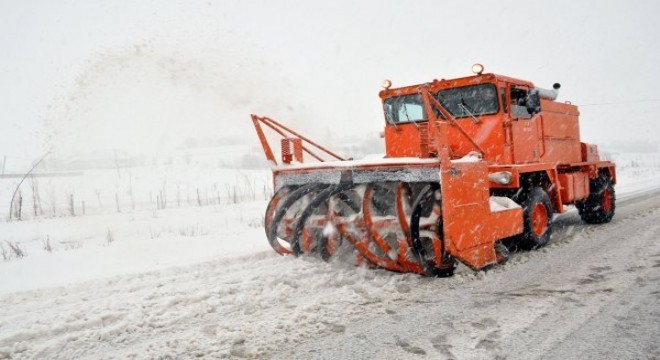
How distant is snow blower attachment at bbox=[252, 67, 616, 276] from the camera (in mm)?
4816

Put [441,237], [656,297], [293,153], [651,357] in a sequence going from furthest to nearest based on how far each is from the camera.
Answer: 1. [293,153]
2. [441,237]
3. [656,297]
4. [651,357]

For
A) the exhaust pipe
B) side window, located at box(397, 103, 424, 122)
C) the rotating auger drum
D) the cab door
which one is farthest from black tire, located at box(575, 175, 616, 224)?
the rotating auger drum

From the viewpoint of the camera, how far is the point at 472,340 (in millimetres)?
3271

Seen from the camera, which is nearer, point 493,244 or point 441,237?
point 441,237

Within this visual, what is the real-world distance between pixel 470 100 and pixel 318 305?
3.88m

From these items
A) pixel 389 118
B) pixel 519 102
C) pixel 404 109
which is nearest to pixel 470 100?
pixel 519 102

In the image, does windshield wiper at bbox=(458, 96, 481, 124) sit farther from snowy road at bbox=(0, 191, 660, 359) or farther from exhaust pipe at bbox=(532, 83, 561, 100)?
snowy road at bbox=(0, 191, 660, 359)

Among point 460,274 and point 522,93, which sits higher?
point 522,93

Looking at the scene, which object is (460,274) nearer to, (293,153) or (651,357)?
(651,357)

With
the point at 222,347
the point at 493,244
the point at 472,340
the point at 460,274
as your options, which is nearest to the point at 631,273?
the point at 493,244

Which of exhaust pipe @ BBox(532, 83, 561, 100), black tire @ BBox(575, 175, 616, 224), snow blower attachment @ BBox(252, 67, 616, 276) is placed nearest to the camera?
snow blower attachment @ BBox(252, 67, 616, 276)

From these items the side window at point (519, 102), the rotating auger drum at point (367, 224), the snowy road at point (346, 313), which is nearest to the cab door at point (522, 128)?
the side window at point (519, 102)

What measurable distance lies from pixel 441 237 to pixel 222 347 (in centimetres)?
245

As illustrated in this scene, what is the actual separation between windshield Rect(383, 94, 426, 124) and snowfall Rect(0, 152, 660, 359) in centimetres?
245
